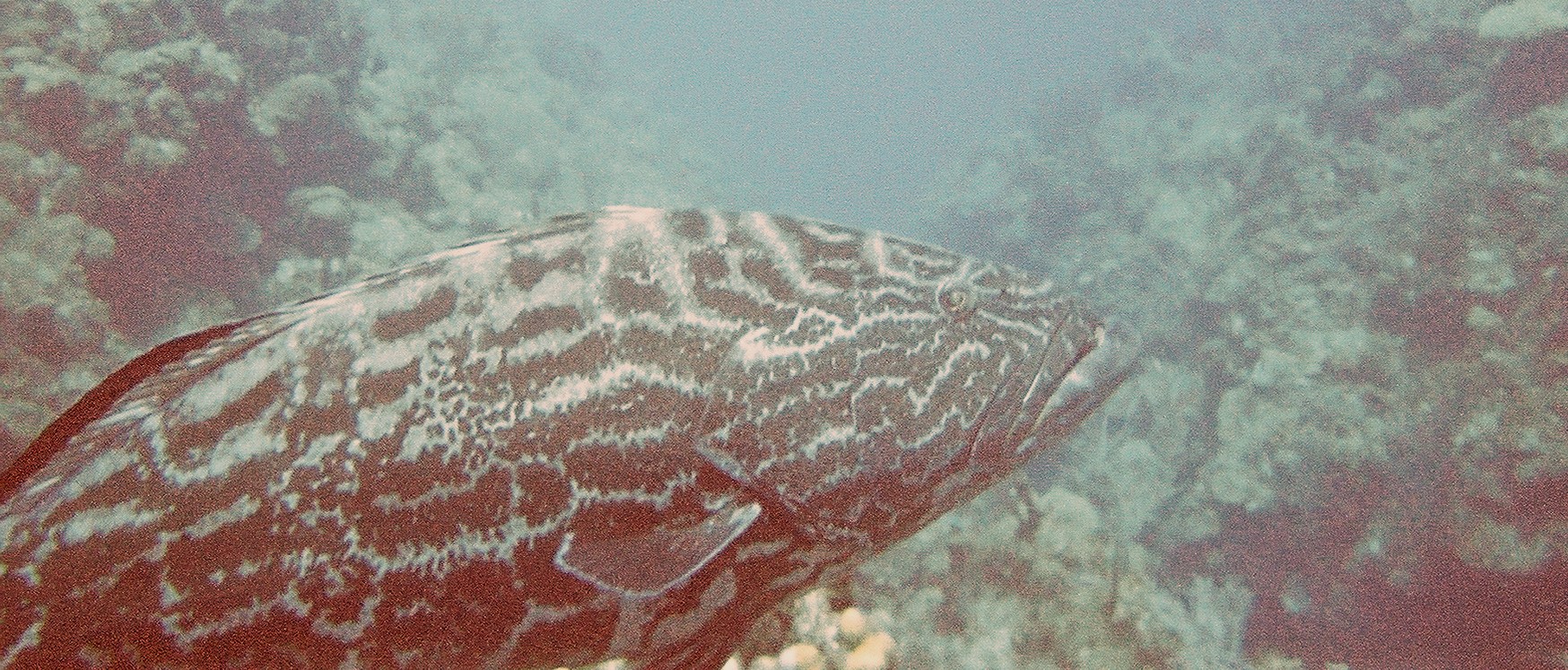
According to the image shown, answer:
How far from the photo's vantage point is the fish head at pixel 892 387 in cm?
203

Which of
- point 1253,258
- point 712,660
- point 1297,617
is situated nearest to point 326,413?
point 712,660

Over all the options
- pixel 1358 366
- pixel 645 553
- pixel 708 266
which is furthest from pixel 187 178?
pixel 1358 366

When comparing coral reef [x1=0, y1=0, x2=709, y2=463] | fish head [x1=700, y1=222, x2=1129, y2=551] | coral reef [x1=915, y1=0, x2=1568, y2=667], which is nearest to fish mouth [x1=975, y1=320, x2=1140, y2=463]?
fish head [x1=700, y1=222, x2=1129, y2=551]

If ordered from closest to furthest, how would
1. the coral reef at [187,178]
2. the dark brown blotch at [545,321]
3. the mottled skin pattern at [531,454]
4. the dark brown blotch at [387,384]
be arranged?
1. the mottled skin pattern at [531,454]
2. the dark brown blotch at [387,384]
3. the dark brown blotch at [545,321]
4. the coral reef at [187,178]

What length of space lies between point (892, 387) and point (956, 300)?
36cm

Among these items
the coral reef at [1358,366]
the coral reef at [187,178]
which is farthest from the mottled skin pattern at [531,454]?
the coral reef at [187,178]

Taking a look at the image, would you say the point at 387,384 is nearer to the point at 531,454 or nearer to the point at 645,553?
the point at 531,454

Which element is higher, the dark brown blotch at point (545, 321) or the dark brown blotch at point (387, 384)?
the dark brown blotch at point (545, 321)

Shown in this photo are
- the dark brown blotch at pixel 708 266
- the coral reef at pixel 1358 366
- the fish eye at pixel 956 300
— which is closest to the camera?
the dark brown blotch at pixel 708 266

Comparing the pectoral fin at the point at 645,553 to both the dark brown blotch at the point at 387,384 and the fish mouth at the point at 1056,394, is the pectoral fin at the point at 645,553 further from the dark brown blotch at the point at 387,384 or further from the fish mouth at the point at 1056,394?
the fish mouth at the point at 1056,394

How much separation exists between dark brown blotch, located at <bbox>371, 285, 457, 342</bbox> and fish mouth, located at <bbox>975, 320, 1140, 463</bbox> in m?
1.49

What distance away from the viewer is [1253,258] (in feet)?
42.7

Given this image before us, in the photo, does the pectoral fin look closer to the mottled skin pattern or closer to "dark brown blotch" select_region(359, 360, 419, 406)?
the mottled skin pattern

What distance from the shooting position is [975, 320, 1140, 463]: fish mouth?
2.17 meters
